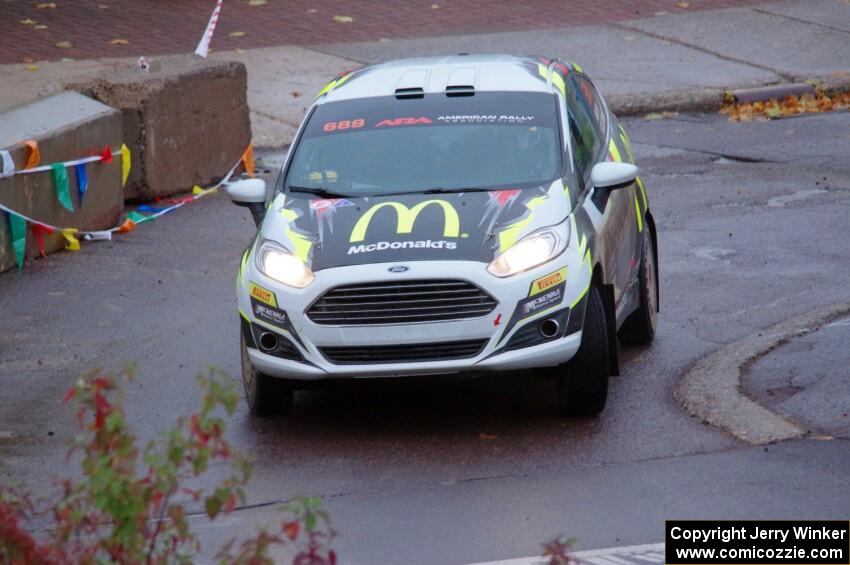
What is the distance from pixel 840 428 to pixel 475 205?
210 cm

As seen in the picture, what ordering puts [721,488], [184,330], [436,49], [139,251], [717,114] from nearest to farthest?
[721,488]
[184,330]
[139,251]
[717,114]
[436,49]

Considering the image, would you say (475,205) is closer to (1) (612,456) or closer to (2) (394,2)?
(1) (612,456)

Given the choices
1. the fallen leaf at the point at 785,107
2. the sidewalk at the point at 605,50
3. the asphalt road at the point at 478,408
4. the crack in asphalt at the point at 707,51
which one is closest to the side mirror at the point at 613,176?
the asphalt road at the point at 478,408

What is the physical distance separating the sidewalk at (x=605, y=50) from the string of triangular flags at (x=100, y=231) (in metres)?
1.14

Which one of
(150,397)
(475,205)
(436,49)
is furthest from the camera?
(436,49)

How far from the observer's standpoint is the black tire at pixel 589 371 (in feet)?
26.3

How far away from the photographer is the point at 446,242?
26.2ft

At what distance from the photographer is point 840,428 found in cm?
769

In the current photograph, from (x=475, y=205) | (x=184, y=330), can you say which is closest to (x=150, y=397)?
(x=184, y=330)

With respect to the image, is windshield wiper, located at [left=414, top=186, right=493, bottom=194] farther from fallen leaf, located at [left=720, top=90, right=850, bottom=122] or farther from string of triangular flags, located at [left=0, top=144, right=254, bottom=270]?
fallen leaf, located at [left=720, top=90, right=850, bottom=122]

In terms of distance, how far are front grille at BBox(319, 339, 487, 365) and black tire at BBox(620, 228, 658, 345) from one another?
190 centimetres

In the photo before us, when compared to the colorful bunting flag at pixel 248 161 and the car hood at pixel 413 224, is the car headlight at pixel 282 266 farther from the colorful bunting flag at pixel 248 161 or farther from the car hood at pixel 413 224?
the colorful bunting flag at pixel 248 161

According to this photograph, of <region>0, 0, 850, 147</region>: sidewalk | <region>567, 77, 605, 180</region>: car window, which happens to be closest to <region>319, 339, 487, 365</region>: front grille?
<region>567, 77, 605, 180</region>: car window

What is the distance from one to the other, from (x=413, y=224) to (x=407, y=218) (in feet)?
0.30
